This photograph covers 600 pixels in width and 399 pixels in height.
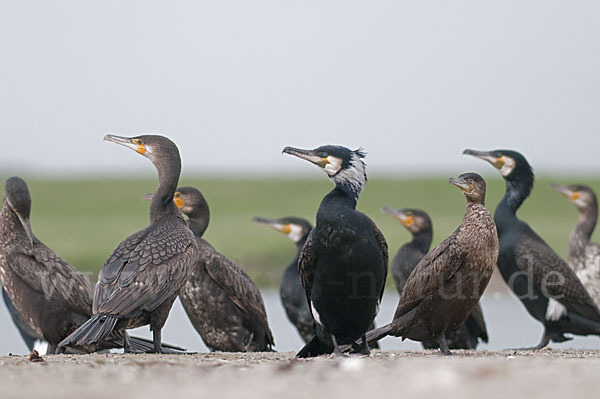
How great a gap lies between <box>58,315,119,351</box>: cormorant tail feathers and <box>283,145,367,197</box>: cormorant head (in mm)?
1847

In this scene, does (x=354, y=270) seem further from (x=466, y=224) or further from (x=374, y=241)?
(x=466, y=224)

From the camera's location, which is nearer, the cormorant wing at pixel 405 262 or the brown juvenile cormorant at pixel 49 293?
the brown juvenile cormorant at pixel 49 293

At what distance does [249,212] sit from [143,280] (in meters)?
32.7

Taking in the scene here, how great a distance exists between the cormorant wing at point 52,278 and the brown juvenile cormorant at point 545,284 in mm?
4379

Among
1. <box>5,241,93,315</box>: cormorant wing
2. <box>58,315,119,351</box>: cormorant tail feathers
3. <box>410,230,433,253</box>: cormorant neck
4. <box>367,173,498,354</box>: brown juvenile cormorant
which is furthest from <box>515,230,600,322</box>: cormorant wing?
<box>58,315,119,351</box>: cormorant tail feathers

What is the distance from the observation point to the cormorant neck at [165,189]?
8000mm

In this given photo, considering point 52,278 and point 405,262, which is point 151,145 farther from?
point 405,262

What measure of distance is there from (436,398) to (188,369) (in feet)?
5.92

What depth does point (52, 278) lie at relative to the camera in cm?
794

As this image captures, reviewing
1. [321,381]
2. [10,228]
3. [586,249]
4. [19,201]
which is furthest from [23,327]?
[586,249]

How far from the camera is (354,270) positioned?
23.0ft

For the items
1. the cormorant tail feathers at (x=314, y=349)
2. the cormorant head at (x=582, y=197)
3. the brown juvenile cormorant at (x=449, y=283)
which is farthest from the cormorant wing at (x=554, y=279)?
the cormorant tail feathers at (x=314, y=349)

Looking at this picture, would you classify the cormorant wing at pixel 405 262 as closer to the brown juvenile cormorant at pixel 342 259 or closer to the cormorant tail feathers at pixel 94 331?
the brown juvenile cormorant at pixel 342 259

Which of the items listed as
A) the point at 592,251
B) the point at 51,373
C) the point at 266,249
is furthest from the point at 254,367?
the point at 266,249
